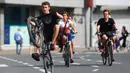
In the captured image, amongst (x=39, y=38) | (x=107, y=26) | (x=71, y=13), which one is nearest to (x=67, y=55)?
(x=107, y=26)

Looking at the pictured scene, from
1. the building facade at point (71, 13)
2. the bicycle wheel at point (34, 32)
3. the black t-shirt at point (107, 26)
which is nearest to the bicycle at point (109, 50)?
the black t-shirt at point (107, 26)

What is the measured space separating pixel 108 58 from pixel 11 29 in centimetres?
2051

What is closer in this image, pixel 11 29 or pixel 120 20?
pixel 11 29

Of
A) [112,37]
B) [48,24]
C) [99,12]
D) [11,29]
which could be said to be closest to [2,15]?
[11,29]

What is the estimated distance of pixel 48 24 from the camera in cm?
1102

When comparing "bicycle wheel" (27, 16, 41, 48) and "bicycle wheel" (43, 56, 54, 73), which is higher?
"bicycle wheel" (27, 16, 41, 48)

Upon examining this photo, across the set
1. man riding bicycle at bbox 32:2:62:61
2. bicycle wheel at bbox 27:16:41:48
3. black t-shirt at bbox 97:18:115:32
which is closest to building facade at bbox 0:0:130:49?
black t-shirt at bbox 97:18:115:32

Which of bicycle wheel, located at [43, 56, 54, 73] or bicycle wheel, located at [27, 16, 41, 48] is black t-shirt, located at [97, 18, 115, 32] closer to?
bicycle wheel, located at [43, 56, 54, 73]

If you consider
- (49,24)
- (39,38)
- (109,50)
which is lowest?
(109,50)

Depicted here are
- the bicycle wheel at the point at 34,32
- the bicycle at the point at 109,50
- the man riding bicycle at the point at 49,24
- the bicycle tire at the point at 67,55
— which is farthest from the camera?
the bicycle at the point at 109,50

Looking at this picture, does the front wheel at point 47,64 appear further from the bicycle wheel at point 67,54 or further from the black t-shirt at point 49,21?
the bicycle wheel at point 67,54

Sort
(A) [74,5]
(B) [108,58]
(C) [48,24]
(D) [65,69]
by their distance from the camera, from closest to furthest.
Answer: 1. (C) [48,24]
2. (D) [65,69]
3. (B) [108,58]
4. (A) [74,5]

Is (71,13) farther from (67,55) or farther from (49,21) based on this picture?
(49,21)

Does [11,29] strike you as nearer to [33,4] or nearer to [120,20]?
[33,4]
